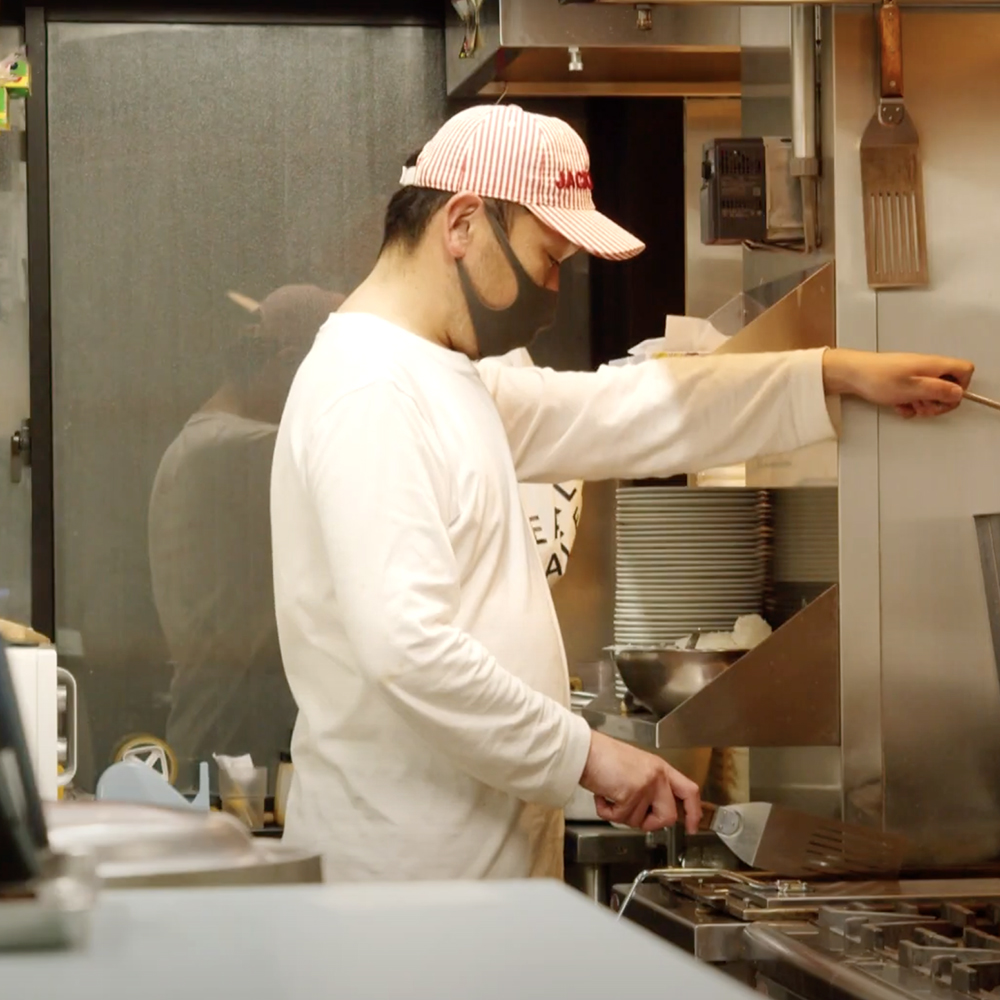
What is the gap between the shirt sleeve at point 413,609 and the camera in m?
1.78

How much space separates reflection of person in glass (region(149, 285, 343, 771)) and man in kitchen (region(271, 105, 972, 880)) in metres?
1.42

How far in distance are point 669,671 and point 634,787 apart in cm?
27

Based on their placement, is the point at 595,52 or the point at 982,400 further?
the point at 595,52

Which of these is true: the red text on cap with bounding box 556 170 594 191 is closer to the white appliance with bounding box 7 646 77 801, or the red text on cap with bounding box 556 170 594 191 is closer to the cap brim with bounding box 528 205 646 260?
the cap brim with bounding box 528 205 646 260

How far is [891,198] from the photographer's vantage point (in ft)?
6.91

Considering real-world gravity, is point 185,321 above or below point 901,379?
above

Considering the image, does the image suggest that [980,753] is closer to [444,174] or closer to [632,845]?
[632,845]

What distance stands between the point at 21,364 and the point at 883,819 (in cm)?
208

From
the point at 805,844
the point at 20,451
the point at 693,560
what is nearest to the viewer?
the point at 805,844

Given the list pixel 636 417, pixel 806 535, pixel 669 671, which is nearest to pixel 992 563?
pixel 806 535

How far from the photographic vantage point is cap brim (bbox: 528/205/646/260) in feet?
6.73


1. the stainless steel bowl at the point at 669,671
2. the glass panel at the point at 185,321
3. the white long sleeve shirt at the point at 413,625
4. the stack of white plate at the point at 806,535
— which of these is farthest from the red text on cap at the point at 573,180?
the glass panel at the point at 185,321

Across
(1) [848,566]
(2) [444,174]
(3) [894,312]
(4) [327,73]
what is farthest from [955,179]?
(4) [327,73]

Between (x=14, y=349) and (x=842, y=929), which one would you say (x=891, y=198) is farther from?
(x=14, y=349)
